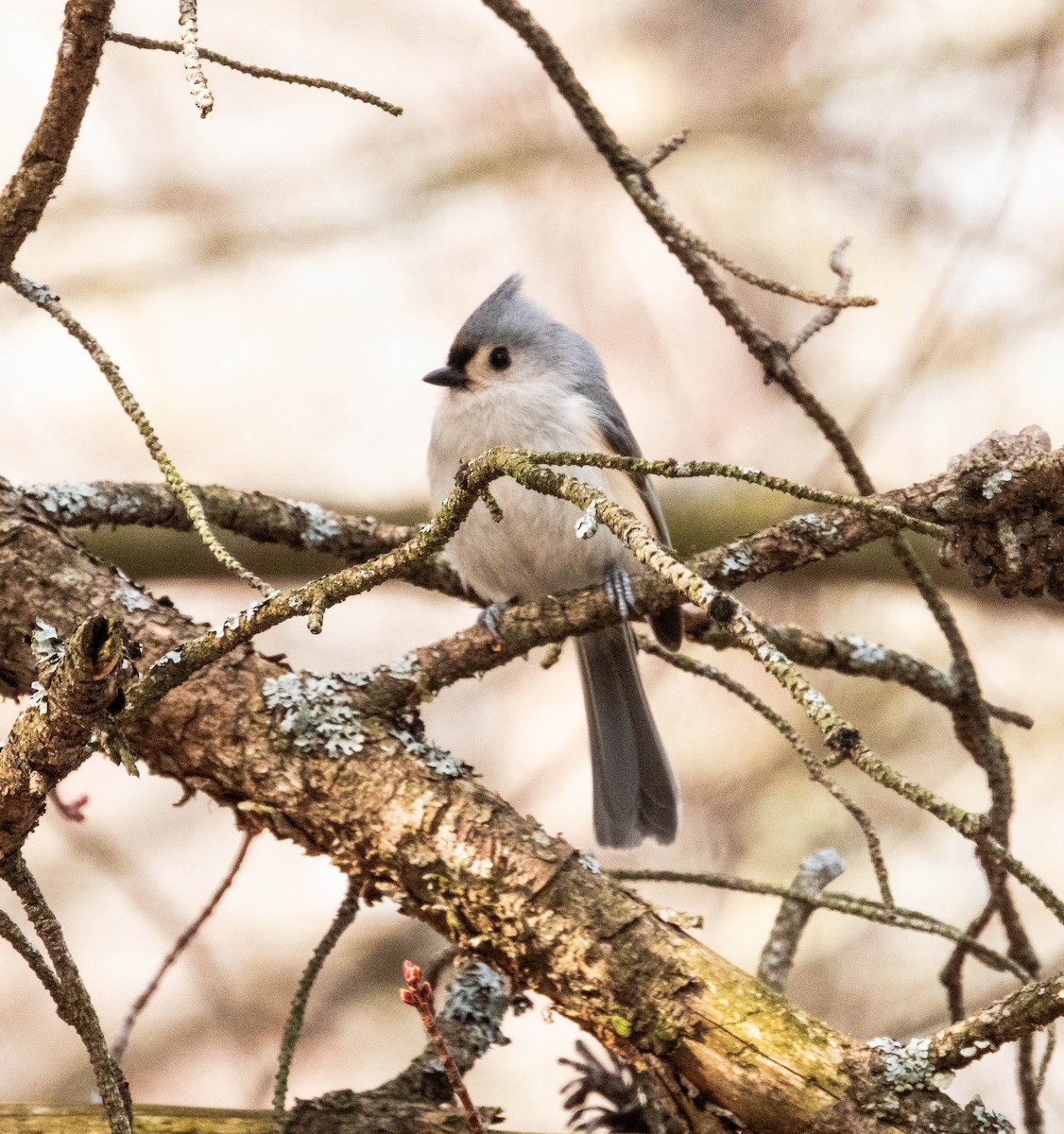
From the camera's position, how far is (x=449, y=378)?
2619 millimetres

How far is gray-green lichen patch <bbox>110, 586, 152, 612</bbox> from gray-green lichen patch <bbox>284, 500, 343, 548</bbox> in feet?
1.59

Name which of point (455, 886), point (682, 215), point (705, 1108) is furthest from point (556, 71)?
point (682, 215)

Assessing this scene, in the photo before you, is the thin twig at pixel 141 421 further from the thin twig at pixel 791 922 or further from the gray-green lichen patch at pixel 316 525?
the thin twig at pixel 791 922

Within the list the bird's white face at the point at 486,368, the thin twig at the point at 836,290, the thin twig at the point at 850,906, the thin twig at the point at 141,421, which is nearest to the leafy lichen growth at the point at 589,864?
the thin twig at the point at 850,906

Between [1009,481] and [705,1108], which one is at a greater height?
[1009,481]

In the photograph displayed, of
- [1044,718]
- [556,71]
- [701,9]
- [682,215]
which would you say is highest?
[701,9]

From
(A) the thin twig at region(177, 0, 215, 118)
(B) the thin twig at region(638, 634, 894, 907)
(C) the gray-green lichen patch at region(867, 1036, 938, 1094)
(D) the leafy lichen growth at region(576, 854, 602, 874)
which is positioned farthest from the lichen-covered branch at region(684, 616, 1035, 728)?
(A) the thin twig at region(177, 0, 215, 118)

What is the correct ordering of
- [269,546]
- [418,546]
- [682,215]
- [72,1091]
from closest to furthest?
[418,546], [269,546], [72,1091], [682,215]

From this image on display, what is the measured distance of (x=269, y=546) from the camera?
2.29m

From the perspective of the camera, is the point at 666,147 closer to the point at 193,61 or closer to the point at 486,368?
the point at 193,61

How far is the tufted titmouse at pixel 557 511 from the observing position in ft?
7.95

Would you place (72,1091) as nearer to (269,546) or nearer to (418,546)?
(269,546)

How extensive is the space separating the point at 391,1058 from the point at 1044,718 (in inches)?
63.4

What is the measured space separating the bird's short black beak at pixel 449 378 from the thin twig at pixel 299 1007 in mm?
1237
